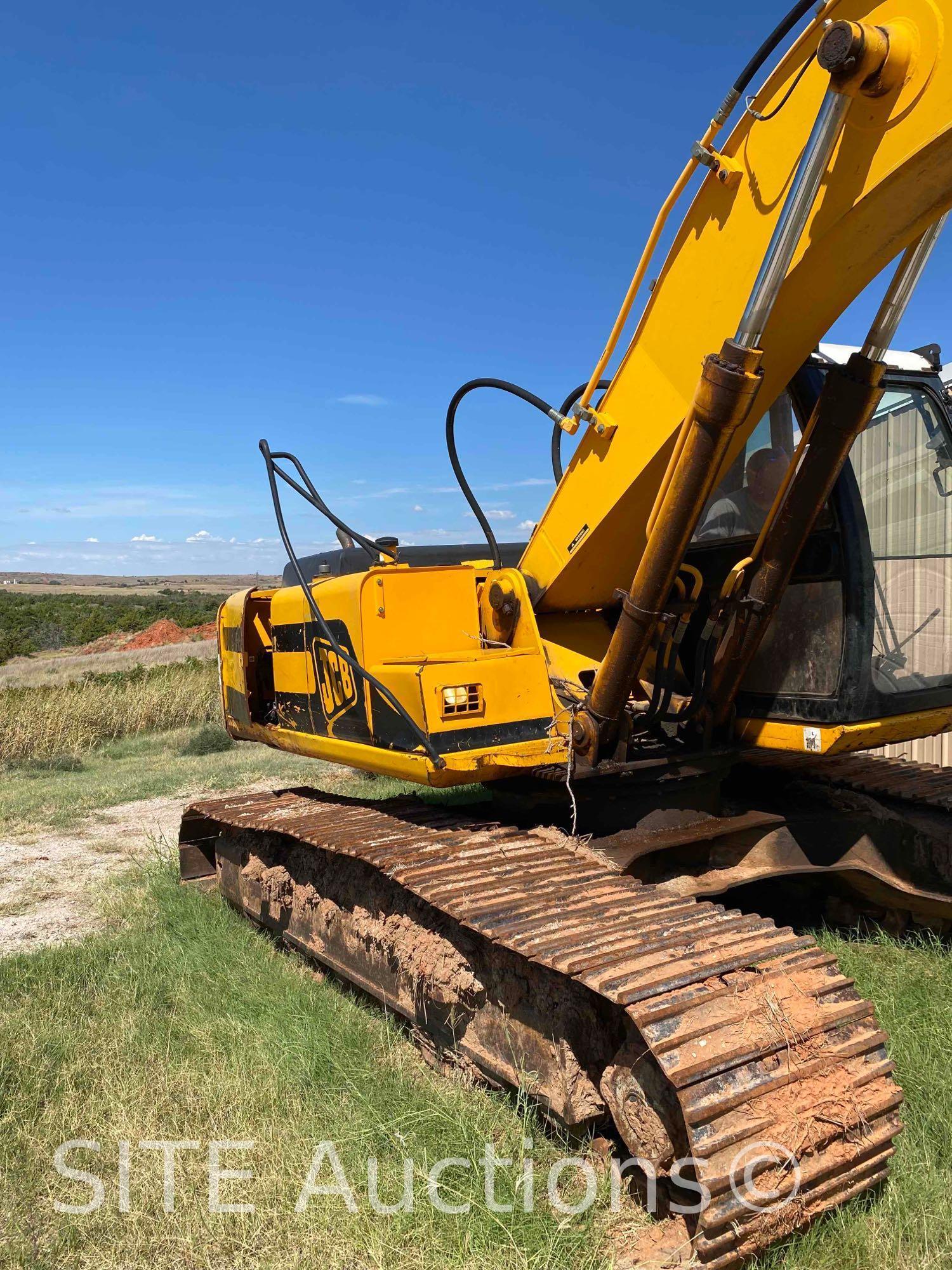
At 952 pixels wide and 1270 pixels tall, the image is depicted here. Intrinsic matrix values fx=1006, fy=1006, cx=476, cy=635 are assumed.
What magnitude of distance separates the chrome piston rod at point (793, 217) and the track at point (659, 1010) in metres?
1.88

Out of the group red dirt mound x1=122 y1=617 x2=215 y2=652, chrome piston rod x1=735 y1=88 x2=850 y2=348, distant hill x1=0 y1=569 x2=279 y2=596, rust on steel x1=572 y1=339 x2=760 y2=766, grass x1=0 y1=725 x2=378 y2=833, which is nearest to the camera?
chrome piston rod x1=735 y1=88 x2=850 y2=348

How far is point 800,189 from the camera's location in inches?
115

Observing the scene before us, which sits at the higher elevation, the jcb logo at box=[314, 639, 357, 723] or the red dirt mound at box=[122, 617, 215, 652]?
the jcb logo at box=[314, 639, 357, 723]

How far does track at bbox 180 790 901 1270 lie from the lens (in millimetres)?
2529

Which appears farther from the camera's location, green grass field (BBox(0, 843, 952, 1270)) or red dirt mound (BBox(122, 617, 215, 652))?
red dirt mound (BBox(122, 617, 215, 652))

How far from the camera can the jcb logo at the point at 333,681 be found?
453 cm

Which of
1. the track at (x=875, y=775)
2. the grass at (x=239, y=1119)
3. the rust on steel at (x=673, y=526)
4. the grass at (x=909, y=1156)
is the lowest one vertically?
the grass at (x=239, y=1119)

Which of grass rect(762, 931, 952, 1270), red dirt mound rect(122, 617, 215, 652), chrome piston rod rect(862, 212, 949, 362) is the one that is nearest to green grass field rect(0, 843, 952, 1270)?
grass rect(762, 931, 952, 1270)

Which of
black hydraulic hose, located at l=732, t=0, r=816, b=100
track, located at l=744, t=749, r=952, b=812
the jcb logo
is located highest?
black hydraulic hose, located at l=732, t=0, r=816, b=100

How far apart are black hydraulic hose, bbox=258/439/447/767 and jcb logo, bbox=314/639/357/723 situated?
0.08m

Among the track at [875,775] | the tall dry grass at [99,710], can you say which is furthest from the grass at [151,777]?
the track at [875,775]

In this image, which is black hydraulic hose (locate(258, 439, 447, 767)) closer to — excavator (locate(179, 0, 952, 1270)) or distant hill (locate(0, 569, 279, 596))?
excavator (locate(179, 0, 952, 1270))

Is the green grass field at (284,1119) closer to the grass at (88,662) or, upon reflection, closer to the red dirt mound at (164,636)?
the grass at (88,662)

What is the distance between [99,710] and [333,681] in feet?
38.4
